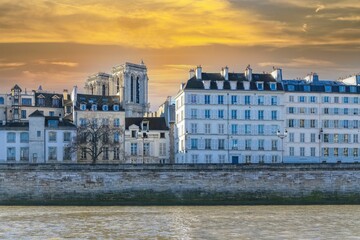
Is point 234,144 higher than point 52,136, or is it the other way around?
point 52,136

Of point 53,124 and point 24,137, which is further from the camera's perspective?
point 53,124

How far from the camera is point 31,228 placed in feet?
114

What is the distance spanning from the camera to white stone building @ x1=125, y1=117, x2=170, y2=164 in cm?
6981

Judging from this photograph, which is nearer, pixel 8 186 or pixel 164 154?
pixel 8 186

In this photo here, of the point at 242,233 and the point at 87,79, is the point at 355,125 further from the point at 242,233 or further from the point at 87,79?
the point at 87,79

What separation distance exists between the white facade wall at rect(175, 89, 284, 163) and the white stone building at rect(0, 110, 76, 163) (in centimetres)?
1119

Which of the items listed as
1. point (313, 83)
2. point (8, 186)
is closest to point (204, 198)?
point (8, 186)

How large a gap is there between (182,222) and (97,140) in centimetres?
3082

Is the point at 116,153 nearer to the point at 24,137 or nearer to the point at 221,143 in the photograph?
the point at 24,137

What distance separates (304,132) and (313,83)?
539 centimetres

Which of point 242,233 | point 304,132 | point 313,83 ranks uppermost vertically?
point 313,83

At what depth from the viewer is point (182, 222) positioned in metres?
37.4

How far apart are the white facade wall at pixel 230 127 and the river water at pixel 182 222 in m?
16.9

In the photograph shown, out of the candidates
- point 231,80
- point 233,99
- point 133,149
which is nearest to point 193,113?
point 233,99
